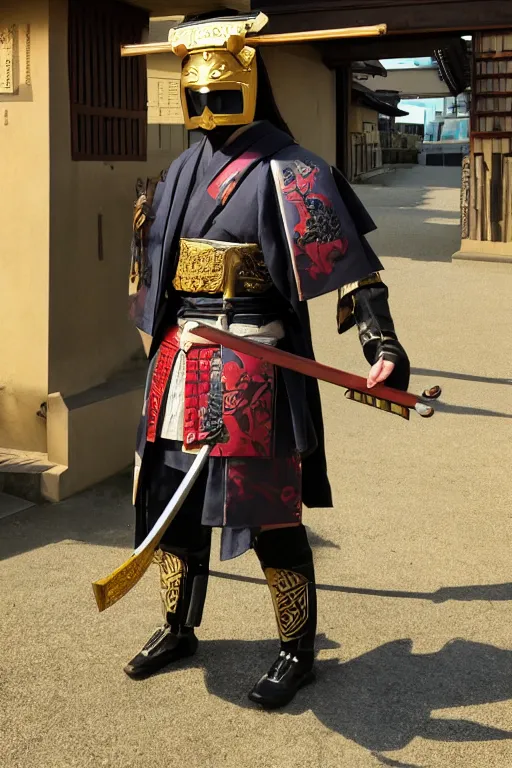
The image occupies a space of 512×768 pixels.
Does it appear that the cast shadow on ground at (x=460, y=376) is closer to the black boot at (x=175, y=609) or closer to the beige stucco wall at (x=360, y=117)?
the black boot at (x=175, y=609)

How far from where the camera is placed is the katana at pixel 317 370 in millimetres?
2736

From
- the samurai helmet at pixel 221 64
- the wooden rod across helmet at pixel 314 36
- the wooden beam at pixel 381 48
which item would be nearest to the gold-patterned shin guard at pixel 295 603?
the samurai helmet at pixel 221 64

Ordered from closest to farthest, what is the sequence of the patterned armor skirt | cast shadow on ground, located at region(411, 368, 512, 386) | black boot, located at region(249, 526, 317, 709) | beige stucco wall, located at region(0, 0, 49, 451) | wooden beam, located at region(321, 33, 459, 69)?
the patterned armor skirt → black boot, located at region(249, 526, 317, 709) → beige stucco wall, located at region(0, 0, 49, 451) → cast shadow on ground, located at region(411, 368, 512, 386) → wooden beam, located at region(321, 33, 459, 69)

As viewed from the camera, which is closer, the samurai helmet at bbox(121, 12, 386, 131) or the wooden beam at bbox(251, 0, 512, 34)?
the samurai helmet at bbox(121, 12, 386, 131)

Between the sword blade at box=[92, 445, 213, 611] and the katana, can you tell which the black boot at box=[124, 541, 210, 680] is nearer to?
the sword blade at box=[92, 445, 213, 611]

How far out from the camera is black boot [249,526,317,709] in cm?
299

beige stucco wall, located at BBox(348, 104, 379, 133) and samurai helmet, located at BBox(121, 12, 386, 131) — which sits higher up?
beige stucco wall, located at BBox(348, 104, 379, 133)

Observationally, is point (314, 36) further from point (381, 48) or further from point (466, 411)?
point (381, 48)

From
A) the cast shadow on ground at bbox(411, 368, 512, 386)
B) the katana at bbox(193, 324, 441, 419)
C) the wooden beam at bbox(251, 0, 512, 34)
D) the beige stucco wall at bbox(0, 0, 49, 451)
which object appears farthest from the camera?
→ the wooden beam at bbox(251, 0, 512, 34)

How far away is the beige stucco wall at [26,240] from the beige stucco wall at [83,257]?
0.05m

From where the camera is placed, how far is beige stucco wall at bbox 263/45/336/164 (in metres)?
13.4

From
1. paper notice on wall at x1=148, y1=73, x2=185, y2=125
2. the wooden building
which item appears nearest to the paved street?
the wooden building

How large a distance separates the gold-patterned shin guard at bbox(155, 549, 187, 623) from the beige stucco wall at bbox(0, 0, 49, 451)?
194 centimetres

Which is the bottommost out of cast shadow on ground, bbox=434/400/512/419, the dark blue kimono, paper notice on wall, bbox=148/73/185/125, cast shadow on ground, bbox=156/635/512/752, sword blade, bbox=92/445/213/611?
cast shadow on ground, bbox=156/635/512/752
